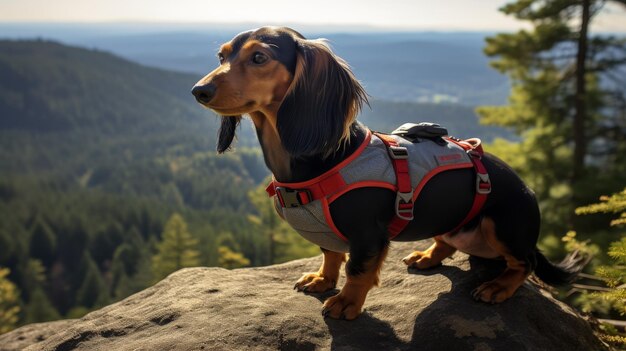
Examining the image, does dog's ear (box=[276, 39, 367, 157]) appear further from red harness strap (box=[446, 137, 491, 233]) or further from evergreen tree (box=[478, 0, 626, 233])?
evergreen tree (box=[478, 0, 626, 233])

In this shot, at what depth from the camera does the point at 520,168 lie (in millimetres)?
15719

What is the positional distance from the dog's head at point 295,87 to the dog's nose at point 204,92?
0.36 feet

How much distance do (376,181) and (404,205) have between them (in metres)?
0.31

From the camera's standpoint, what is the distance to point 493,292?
4.20 m

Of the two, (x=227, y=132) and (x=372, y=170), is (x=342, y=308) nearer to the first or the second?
(x=372, y=170)

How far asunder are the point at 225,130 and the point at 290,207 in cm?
→ 105

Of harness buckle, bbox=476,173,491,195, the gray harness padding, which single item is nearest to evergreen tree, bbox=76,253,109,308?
the gray harness padding

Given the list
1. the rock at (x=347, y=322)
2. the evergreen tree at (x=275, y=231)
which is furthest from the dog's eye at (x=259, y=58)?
the evergreen tree at (x=275, y=231)

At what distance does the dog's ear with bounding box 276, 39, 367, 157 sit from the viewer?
3641 mm

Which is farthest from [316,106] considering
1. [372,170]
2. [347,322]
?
[347,322]

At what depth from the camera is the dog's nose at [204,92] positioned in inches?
133

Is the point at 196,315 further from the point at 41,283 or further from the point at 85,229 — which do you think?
the point at 85,229

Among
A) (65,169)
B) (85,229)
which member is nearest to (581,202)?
(85,229)

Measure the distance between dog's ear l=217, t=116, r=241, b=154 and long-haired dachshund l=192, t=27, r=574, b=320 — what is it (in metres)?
0.01
